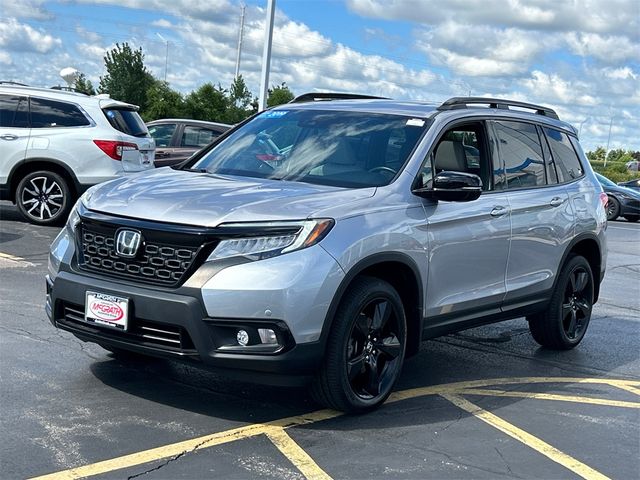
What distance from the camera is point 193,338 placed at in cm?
468

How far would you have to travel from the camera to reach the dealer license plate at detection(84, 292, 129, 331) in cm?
479

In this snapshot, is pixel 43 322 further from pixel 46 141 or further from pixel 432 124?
pixel 46 141

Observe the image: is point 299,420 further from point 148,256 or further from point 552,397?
point 552,397

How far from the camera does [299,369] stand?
15.6ft

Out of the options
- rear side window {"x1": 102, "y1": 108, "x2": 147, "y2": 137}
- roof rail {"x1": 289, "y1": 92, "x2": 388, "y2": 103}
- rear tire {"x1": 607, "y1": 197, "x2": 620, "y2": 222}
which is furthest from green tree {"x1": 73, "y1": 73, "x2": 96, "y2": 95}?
rear tire {"x1": 607, "y1": 197, "x2": 620, "y2": 222}

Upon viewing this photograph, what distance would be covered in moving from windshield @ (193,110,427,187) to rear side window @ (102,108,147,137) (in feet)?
21.3

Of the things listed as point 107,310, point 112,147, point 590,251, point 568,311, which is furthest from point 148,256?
point 112,147

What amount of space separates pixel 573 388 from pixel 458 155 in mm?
1829

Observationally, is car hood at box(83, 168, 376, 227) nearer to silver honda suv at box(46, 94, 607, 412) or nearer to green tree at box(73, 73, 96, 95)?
silver honda suv at box(46, 94, 607, 412)

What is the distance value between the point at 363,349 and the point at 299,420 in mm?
547

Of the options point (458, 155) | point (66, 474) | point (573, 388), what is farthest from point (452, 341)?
→ point (66, 474)

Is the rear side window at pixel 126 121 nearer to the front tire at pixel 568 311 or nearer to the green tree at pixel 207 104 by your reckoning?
the front tire at pixel 568 311

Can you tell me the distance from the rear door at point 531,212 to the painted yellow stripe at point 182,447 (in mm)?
2120

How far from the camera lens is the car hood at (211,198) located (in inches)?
189
